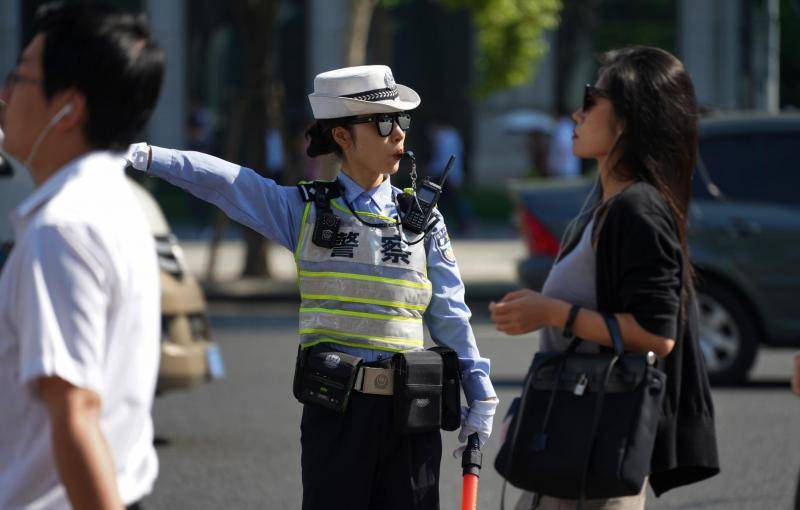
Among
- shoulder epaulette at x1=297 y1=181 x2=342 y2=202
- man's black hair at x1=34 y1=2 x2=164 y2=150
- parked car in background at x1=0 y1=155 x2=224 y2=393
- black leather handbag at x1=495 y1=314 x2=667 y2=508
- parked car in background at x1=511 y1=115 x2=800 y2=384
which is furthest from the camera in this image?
parked car in background at x1=511 y1=115 x2=800 y2=384

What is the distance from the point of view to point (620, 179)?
11.3ft

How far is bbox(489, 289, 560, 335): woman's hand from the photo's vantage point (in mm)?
3354

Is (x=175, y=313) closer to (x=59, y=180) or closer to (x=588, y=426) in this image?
(x=588, y=426)

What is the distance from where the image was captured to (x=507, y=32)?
18469 millimetres

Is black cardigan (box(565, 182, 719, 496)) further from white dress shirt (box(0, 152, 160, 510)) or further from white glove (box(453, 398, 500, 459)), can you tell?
white dress shirt (box(0, 152, 160, 510))

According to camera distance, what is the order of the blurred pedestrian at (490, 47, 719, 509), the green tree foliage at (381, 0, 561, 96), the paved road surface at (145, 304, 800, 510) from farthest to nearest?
the green tree foliage at (381, 0, 561, 96), the paved road surface at (145, 304, 800, 510), the blurred pedestrian at (490, 47, 719, 509)

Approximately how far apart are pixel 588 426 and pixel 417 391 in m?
0.42

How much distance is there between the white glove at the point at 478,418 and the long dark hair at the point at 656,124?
1.90 ft

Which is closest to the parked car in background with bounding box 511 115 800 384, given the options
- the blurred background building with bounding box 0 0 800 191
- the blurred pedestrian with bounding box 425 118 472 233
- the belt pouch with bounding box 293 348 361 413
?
the belt pouch with bounding box 293 348 361 413

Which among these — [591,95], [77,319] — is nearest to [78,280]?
[77,319]

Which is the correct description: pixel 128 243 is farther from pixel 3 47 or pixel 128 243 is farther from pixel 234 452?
pixel 3 47

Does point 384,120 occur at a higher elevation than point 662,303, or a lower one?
higher

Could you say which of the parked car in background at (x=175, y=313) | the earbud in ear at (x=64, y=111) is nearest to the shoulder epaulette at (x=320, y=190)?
the earbud in ear at (x=64, y=111)

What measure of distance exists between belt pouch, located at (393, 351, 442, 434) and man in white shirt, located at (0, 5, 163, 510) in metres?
1.09
